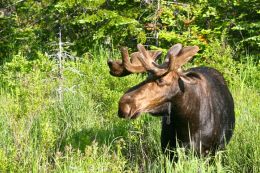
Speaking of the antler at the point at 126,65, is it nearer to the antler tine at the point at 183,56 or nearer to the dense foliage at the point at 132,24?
the antler tine at the point at 183,56

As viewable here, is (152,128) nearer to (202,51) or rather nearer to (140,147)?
(140,147)

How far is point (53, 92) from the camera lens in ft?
25.9

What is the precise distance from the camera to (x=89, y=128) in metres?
6.68

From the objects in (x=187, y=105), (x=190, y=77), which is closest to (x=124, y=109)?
(x=187, y=105)

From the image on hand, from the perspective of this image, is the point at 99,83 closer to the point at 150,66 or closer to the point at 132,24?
the point at 132,24

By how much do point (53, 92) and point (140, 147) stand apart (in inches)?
86.4

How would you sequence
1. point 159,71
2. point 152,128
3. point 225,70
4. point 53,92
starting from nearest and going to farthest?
point 159,71 → point 152,128 → point 53,92 → point 225,70

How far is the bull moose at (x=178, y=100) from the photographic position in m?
4.79

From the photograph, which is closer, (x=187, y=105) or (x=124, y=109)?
(x=124, y=109)

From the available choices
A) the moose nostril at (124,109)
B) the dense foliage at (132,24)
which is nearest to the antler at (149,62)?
the moose nostril at (124,109)

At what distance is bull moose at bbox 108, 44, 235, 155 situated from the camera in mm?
4789

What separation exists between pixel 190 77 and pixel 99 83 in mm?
2795

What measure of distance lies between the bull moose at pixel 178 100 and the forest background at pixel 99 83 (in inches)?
8.3

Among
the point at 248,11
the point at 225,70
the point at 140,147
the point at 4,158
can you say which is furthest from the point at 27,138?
the point at 248,11
